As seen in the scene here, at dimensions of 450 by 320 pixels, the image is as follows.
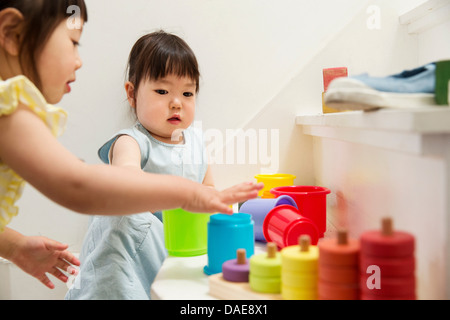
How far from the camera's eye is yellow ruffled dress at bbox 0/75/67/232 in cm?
52

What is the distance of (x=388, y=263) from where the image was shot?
0.43m

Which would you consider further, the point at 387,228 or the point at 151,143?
the point at 151,143

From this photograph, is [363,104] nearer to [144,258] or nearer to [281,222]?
[281,222]

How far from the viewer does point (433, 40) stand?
1.06 metres

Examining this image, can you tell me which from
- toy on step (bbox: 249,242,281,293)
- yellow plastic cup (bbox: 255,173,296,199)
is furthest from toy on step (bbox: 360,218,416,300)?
yellow plastic cup (bbox: 255,173,296,199)

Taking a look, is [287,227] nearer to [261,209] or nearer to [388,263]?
[261,209]

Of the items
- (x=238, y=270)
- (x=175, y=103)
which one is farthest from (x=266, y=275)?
(x=175, y=103)

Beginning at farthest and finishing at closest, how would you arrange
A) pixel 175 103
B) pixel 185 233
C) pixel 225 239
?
pixel 175 103, pixel 185 233, pixel 225 239

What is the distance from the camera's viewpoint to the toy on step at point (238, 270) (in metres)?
0.57

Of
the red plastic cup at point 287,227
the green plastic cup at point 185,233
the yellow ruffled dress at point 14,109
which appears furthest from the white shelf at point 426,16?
the yellow ruffled dress at point 14,109

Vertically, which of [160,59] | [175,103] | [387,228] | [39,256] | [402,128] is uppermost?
[160,59]

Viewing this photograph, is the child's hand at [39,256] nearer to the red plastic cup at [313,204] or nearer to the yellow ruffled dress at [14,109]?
the yellow ruffled dress at [14,109]

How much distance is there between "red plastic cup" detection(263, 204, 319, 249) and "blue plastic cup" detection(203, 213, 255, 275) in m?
0.06

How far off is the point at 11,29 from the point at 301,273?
0.50 metres
